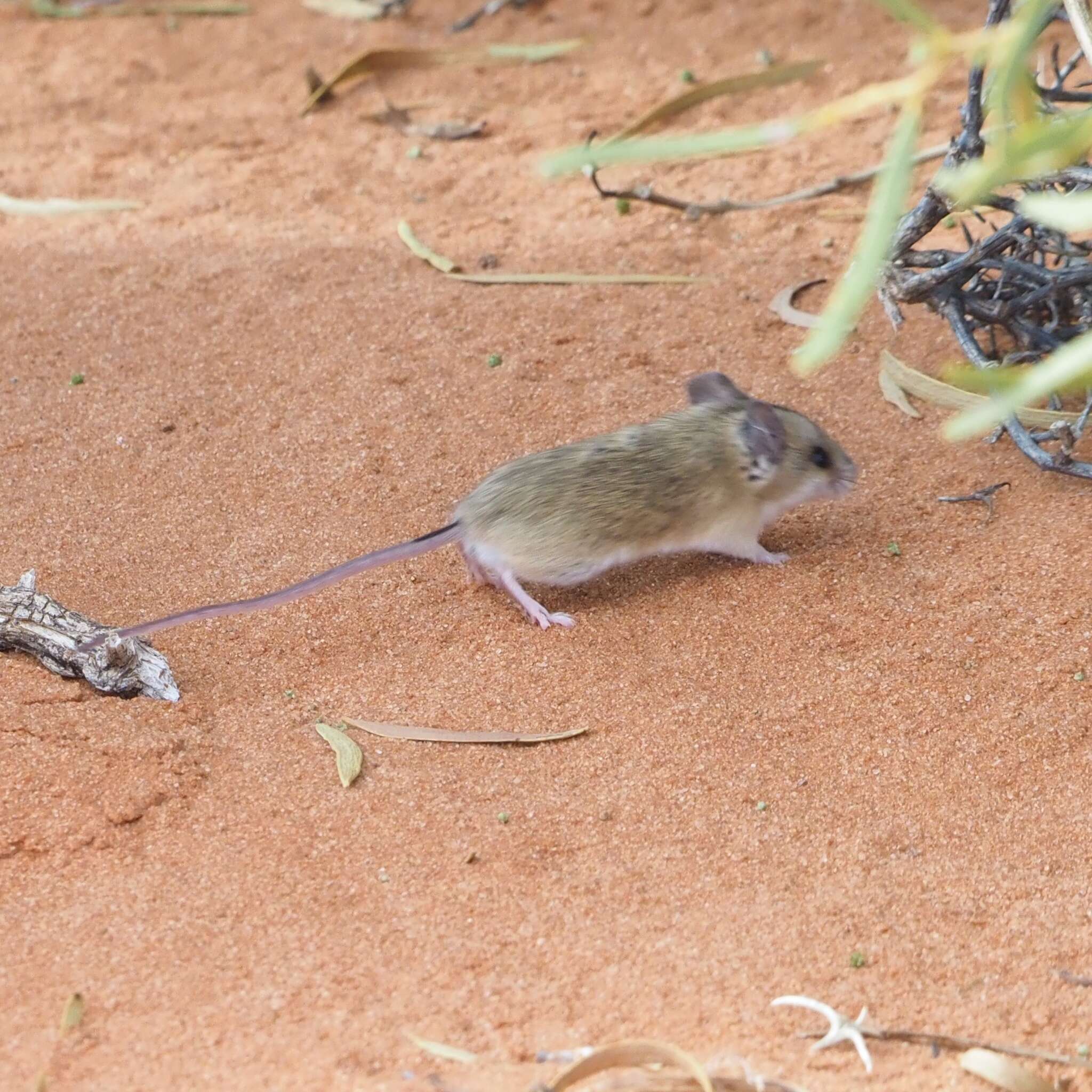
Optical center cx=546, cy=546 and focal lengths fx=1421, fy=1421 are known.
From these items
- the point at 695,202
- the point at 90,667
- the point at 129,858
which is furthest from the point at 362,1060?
the point at 695,202

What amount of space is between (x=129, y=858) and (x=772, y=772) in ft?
5.10

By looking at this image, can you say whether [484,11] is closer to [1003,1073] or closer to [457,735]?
[457,735]

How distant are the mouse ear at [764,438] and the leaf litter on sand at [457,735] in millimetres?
1165

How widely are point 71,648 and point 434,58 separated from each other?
522 centimetres

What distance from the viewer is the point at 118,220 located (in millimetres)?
6582

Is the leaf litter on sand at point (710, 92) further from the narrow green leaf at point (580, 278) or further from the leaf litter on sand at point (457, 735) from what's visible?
the leaf litter on sand at point (457, 735)

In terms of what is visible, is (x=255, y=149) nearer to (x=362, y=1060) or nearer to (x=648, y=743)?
(x=648, y=743)

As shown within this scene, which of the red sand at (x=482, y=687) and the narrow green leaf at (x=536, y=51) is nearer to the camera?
the red sand at (x=482, y=687)

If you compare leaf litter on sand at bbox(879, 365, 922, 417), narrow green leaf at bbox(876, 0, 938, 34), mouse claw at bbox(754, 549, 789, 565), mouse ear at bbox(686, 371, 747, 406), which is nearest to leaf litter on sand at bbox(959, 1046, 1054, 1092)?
narrow green leaf at bbox(876, 0, 938, 34)

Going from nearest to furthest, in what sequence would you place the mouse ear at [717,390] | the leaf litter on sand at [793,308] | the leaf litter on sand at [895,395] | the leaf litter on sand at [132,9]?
the mouse ear at [717,390], the leaf litter on sand at [895,395], the leaf litter on sand at [793,308], the leaf litter on sand at [132,9]

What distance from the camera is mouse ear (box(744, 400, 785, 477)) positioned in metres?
4.36

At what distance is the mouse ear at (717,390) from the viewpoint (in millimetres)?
4586

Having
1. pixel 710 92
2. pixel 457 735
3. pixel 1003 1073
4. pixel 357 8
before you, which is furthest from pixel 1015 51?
pixel 357 8

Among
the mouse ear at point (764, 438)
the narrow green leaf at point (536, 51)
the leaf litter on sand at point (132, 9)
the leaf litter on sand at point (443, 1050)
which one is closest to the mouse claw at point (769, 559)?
the mouse ear at point (764, 438)
